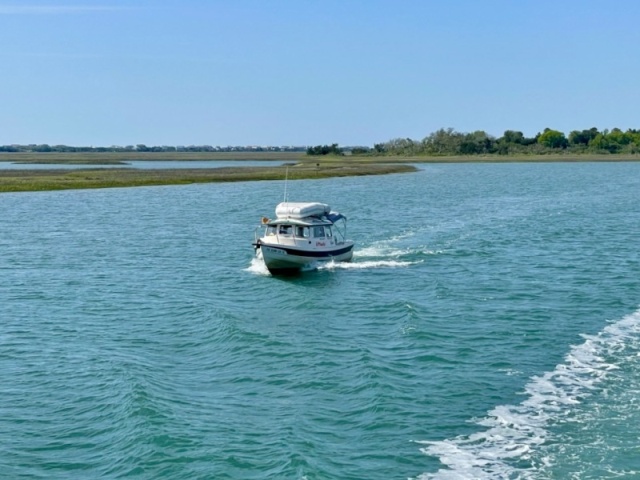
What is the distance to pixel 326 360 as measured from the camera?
31406 mm

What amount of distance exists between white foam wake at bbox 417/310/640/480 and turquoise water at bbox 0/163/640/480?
0.27 ft

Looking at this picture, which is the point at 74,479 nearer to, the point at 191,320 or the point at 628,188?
the point at 191,320

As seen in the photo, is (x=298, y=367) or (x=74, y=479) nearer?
(x=74, y=479)

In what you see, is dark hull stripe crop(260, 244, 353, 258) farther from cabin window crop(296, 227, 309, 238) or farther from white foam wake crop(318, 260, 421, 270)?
cabin window crop(296, 227, 309, 238)

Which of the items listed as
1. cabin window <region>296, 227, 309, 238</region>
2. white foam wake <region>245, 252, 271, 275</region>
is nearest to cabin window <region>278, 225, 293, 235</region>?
cabin window <region>296, 227, 309, 238</region>

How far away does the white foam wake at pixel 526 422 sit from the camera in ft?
71.6

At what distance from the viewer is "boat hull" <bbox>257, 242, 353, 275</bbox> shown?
49031 millimetres

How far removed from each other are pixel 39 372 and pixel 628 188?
105691 millimetres

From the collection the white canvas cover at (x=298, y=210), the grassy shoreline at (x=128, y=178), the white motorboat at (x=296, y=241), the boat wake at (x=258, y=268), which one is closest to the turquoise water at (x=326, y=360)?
the boat wake at (x=258, y=268)

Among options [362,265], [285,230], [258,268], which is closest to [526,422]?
[285,230]

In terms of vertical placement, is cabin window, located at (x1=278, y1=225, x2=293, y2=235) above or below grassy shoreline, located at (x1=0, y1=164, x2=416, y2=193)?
below

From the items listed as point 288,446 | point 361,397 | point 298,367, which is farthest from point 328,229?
point 288,446

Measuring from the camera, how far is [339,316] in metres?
39.2

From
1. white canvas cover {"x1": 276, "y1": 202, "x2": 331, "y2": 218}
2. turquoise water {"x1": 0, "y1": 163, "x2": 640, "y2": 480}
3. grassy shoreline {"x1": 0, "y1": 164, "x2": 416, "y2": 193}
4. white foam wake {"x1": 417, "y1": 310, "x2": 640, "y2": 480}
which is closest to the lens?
white foam wake {"x1": 417, "y1": 310, "x2": 640, "y2": 480}
